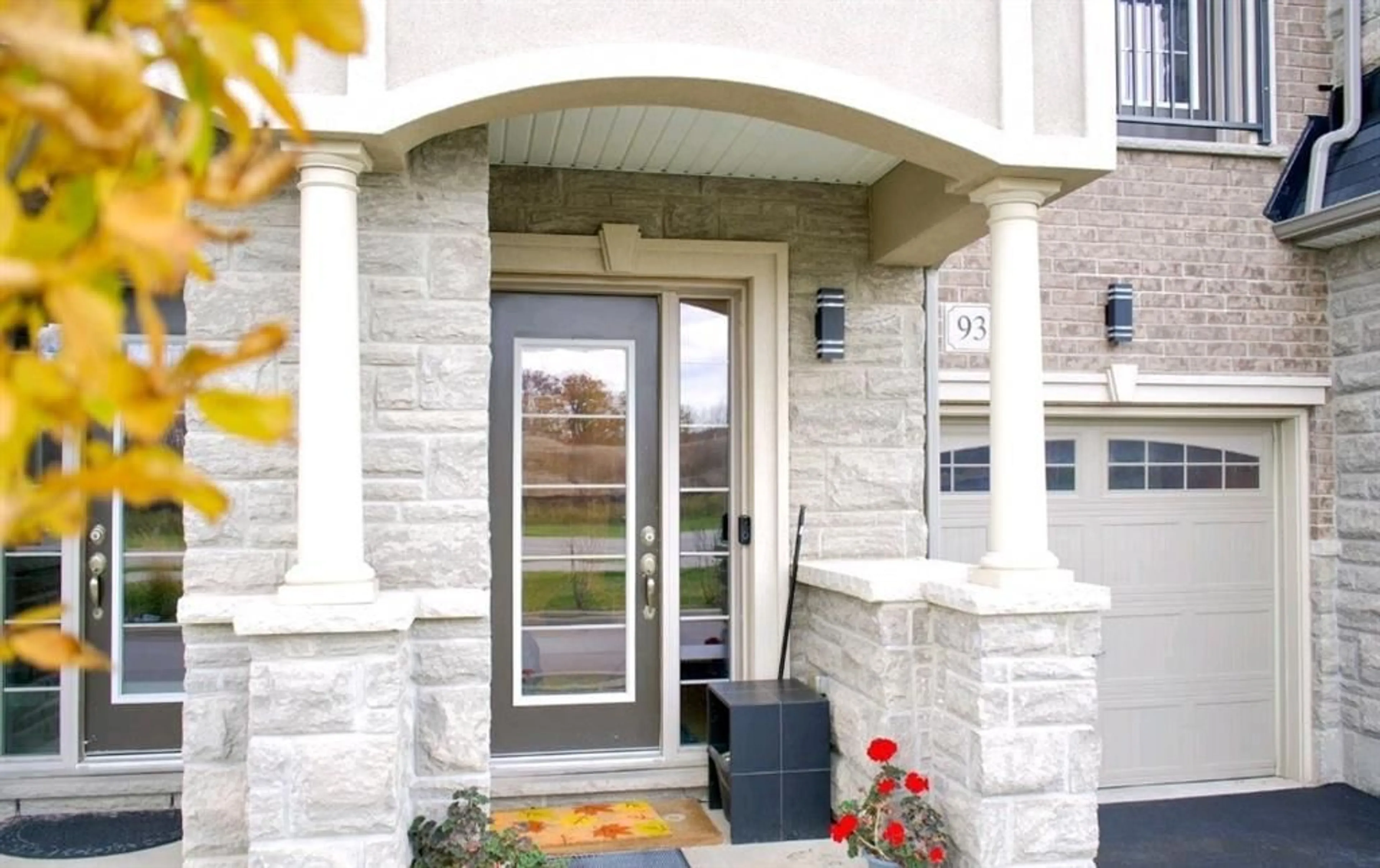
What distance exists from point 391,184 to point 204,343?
744 mm

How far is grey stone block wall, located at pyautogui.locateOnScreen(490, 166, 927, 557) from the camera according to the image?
14.6 feet

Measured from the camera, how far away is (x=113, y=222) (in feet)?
1.65

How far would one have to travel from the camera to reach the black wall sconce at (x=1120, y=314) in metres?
5.51

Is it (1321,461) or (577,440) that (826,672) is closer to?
(577,440)

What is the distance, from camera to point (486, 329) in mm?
3334

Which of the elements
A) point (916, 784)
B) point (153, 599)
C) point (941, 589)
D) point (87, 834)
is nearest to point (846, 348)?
point (941, 589)

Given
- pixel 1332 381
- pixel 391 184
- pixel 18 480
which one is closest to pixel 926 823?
pixel 391 184

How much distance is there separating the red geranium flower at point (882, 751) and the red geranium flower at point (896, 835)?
0.21 metres

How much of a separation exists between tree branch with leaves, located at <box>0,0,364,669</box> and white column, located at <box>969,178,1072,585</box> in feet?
10.1

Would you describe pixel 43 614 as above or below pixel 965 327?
below

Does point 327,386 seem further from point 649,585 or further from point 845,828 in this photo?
point 845,828

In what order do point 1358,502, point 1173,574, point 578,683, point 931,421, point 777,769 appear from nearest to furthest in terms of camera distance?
1. point 777,769
2. point 578,683
3. point 931,421
4. point 1358,502
5. point 1173,574

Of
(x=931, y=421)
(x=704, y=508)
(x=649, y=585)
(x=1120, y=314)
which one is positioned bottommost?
(x=649, y=585)

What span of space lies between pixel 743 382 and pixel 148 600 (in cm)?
264
